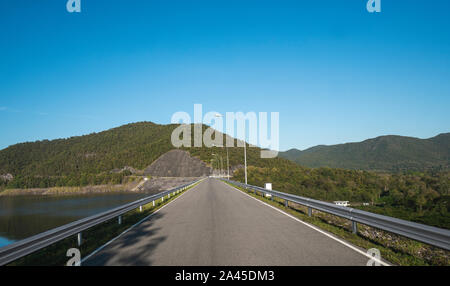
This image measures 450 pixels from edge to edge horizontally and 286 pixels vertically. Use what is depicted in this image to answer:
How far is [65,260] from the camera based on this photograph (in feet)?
20.0

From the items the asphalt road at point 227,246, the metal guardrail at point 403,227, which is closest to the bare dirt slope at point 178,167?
the asphalt road at point 227,246

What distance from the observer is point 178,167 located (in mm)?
140125

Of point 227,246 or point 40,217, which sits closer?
point 227,246

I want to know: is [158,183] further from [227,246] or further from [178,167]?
[227,246]

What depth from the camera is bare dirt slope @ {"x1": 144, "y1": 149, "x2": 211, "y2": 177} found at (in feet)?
444

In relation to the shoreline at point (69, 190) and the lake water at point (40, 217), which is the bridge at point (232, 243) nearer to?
the lake water at point (40, 217)

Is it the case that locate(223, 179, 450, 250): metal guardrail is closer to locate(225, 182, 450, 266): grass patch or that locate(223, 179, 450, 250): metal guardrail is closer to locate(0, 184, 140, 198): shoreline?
locate(225, 182, 450, 266): grass patch

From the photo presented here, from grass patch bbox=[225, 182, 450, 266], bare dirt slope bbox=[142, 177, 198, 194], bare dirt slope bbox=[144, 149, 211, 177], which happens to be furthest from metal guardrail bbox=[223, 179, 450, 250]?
bare dirt slope bbox=[144, 149, 211, 177]

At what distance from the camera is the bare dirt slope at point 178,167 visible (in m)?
135

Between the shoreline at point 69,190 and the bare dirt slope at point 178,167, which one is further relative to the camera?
the bare dirt slope at point 178,167

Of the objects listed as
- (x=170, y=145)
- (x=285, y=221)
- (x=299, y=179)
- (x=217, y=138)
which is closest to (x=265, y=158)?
(x=217, y=138)

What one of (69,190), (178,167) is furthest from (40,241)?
(69,190)

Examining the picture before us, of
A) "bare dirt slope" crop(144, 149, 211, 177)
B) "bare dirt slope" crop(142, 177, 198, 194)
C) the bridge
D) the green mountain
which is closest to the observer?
the bridge
